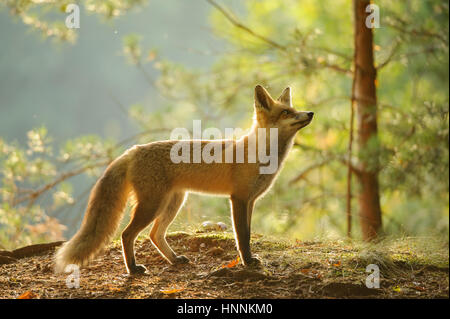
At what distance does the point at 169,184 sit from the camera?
138 inches

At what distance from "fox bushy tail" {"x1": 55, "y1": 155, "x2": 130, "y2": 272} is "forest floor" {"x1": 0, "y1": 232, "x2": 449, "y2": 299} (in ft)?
0.65

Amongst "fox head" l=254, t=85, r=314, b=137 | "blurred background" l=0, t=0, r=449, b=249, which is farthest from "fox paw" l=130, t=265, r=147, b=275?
"fox head" l=254, t=85, r=314, b=137

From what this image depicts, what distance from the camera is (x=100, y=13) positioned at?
5934mm

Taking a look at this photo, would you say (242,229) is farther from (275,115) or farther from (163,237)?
(275,115)

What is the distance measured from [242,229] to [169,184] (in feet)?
2.31

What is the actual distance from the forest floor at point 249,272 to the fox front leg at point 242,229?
95mm

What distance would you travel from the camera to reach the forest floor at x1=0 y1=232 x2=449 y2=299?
2701 mm

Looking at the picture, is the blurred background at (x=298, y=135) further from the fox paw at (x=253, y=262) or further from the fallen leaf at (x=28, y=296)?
the fallen leaf at (x=28, y=296)

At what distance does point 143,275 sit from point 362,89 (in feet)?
14.2

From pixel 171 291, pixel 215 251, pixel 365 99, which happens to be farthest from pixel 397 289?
pixel 365 99

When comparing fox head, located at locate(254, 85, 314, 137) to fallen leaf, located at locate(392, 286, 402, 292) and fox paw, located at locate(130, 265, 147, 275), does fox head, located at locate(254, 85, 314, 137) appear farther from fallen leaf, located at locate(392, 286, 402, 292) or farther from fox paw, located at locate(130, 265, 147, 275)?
fox paw, located at locate(130, 265, 147, 275)
